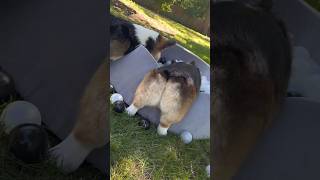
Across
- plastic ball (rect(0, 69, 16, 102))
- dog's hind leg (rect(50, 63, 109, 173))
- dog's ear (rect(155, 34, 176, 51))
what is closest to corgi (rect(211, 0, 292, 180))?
dog's ear (rect(155, 34, 176, 51))

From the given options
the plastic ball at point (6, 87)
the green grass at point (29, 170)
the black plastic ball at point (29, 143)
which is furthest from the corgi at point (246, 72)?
the plastic ball at point (6, 87)

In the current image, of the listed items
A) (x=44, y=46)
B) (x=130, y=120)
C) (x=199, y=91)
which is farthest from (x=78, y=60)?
(x=199, y=91)

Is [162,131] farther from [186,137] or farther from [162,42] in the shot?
[162,42]

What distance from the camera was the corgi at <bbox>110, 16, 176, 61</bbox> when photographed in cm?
237

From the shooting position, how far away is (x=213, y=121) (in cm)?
229

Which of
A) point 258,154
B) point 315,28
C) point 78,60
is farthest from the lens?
point 78,60

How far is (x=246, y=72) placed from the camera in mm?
2236

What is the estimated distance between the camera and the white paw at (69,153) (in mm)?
2525

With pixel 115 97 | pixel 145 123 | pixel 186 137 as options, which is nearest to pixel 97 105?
pixel 115 97

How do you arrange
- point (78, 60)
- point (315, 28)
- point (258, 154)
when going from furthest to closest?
point (78, 60) → point (258, 154) → point (315, 28)

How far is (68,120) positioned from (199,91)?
726 mm

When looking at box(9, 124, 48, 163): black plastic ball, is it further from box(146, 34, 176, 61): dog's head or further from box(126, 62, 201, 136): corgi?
box(146, 34, 176, 61): dog's head

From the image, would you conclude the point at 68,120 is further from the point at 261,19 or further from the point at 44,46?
the point at 261,19

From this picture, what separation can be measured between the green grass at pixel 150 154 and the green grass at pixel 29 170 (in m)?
0.21
